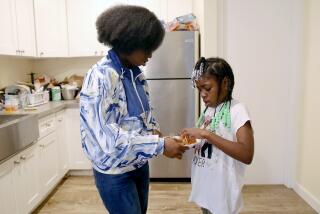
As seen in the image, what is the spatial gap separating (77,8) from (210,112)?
8.58 ft

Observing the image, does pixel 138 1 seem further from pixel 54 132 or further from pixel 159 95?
pixel 54 132

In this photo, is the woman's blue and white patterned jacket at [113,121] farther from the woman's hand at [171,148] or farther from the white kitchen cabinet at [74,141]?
the white kitchen cabinet at [74,141]

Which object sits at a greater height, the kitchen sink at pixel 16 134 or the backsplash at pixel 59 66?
the backsplash at pixel 59 66

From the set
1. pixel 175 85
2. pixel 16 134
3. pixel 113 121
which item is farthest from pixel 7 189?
pixel 175 85

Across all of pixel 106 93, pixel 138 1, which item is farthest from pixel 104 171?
pixel 138 1

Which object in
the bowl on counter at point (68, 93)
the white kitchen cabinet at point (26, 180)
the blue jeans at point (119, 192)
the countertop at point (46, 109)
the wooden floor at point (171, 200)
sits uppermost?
the bowl on counter at point (68, 93)

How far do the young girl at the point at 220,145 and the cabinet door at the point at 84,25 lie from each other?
7.57 ft

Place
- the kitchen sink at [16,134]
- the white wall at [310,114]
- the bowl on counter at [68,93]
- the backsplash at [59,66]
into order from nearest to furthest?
1. the kitchen sink at [16,134]
2. the white wall at [310,114]
3. the bowl on counter at [68,93]
4. the backsplash at [59,66]

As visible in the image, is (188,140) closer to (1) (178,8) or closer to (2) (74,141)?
(2) (74,141)

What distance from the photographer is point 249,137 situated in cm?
112

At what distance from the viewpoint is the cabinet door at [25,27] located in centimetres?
259

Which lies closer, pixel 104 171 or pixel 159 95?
pixel 104 171

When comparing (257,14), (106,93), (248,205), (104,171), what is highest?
(257,14)

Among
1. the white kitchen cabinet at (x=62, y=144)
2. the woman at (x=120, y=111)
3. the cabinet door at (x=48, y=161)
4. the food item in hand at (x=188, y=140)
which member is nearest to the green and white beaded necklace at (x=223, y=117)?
the food item in hand at (x=188, y=140)
